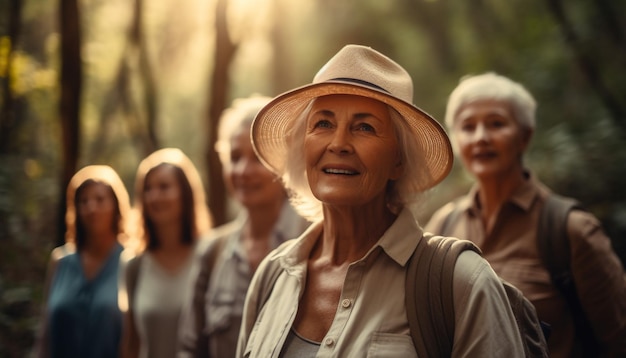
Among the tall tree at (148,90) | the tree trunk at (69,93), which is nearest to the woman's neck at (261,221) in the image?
the tree trunk at (69,93)

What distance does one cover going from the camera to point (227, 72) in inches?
363

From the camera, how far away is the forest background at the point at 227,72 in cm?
744

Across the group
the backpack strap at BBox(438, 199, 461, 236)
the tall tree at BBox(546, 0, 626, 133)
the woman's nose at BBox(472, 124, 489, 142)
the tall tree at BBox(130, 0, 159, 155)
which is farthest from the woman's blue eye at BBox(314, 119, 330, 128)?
the tall tree at BBox(130, 0, 159, 155)

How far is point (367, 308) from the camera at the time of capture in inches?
91.7

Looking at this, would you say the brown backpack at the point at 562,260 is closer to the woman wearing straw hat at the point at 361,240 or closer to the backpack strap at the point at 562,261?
the backpack strap at the point at 562,261

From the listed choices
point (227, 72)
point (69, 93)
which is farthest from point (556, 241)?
point (227, 72)

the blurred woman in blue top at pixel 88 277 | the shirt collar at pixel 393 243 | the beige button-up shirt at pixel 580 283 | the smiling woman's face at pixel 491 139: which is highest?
the smiling woman's face at pixel 491 139

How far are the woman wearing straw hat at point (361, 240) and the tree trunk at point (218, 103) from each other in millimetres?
6039

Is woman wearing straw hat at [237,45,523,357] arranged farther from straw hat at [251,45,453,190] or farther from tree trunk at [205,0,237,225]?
tree trunk at [205,0,237,225]

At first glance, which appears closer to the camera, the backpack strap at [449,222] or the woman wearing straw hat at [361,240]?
the woman wearing straw hat at [361,240]

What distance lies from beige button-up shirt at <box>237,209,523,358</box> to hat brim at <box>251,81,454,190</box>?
23 centimetres

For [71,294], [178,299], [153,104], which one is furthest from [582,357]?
[153,104]

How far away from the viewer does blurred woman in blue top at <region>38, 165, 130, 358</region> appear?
5.11 meters

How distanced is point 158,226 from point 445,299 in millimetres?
3381
